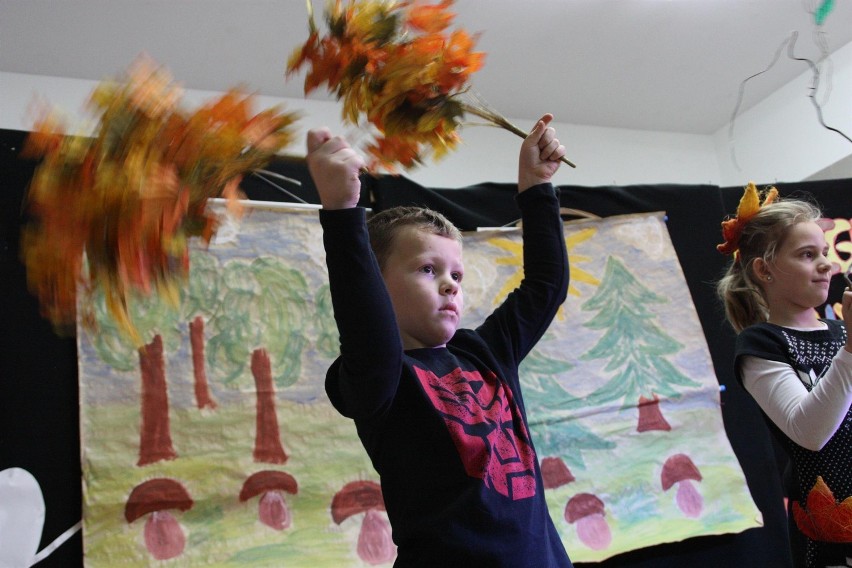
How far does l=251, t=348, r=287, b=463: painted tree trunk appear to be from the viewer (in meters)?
2.19

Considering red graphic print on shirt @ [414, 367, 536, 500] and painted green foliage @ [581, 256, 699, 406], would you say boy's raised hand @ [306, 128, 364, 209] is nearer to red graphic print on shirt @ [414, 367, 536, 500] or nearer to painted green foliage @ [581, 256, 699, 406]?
red graphic print on shirt @ [414, 367, 536, 500]

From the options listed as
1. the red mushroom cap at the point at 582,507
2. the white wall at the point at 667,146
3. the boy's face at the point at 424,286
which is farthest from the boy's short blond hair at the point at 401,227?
the white wall at the point at 667,146

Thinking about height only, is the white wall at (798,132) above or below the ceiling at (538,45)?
below

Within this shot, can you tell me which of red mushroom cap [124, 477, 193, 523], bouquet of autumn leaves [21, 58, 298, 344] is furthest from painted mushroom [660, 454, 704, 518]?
bouquet of autumn leaves [21, 58, 298, 344]

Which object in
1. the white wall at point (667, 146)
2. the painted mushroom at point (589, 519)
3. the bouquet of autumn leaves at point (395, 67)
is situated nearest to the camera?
the bouquet of autumn leaves at point (395, 67)

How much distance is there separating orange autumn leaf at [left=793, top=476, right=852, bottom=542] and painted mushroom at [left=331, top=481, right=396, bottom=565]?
116 cm

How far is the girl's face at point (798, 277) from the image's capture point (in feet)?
5.08

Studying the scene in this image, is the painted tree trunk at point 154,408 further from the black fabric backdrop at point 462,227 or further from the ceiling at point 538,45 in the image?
the ceiling at point 538,45

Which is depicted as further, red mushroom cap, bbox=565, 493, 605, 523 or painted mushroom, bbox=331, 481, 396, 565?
→ red mushroom cap, bbox=565, 493, 605, 523

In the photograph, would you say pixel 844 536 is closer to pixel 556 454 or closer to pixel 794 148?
pixel 556 454

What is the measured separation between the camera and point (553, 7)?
2.85m

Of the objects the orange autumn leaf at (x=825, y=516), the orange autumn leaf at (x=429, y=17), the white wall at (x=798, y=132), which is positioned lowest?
the orange autumn leaf at (x=825, y=516)

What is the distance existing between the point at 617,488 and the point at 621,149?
78.4 inches

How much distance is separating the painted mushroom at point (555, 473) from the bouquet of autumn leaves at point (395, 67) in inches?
61.1
